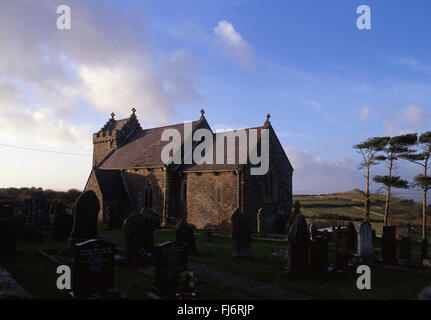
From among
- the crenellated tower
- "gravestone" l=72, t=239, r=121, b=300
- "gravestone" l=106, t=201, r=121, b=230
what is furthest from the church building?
"gravestone" l=72, t=239, r=121, b=300

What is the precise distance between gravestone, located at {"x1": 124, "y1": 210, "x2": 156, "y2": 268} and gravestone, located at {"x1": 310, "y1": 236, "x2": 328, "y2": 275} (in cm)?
586

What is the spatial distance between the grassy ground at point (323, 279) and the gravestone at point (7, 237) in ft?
23.3

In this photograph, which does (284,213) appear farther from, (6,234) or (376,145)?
(6,234)

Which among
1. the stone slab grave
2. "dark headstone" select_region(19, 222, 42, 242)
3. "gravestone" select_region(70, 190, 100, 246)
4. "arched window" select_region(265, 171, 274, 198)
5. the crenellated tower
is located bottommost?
"dark headstone" select_region(19, 222, 42, 242)

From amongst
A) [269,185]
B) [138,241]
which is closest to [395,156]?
[269,185]

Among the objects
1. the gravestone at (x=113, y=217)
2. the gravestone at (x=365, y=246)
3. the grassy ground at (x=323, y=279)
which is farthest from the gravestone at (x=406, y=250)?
the gravestone at (x=113, y=217)

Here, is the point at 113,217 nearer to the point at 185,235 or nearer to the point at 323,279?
the point at 185,235

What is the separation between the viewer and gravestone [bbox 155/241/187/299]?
787cm

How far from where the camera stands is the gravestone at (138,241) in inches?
438

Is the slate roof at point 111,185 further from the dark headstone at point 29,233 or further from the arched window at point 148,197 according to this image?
the dark headstone at point 29,233

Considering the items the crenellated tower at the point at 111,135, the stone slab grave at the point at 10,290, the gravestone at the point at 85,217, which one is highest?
the crenellated tower at the point at 111,135

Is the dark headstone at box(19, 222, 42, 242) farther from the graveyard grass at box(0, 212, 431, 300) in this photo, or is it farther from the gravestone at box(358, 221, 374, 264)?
the gravestone at box(358, 221, 374, 264)
